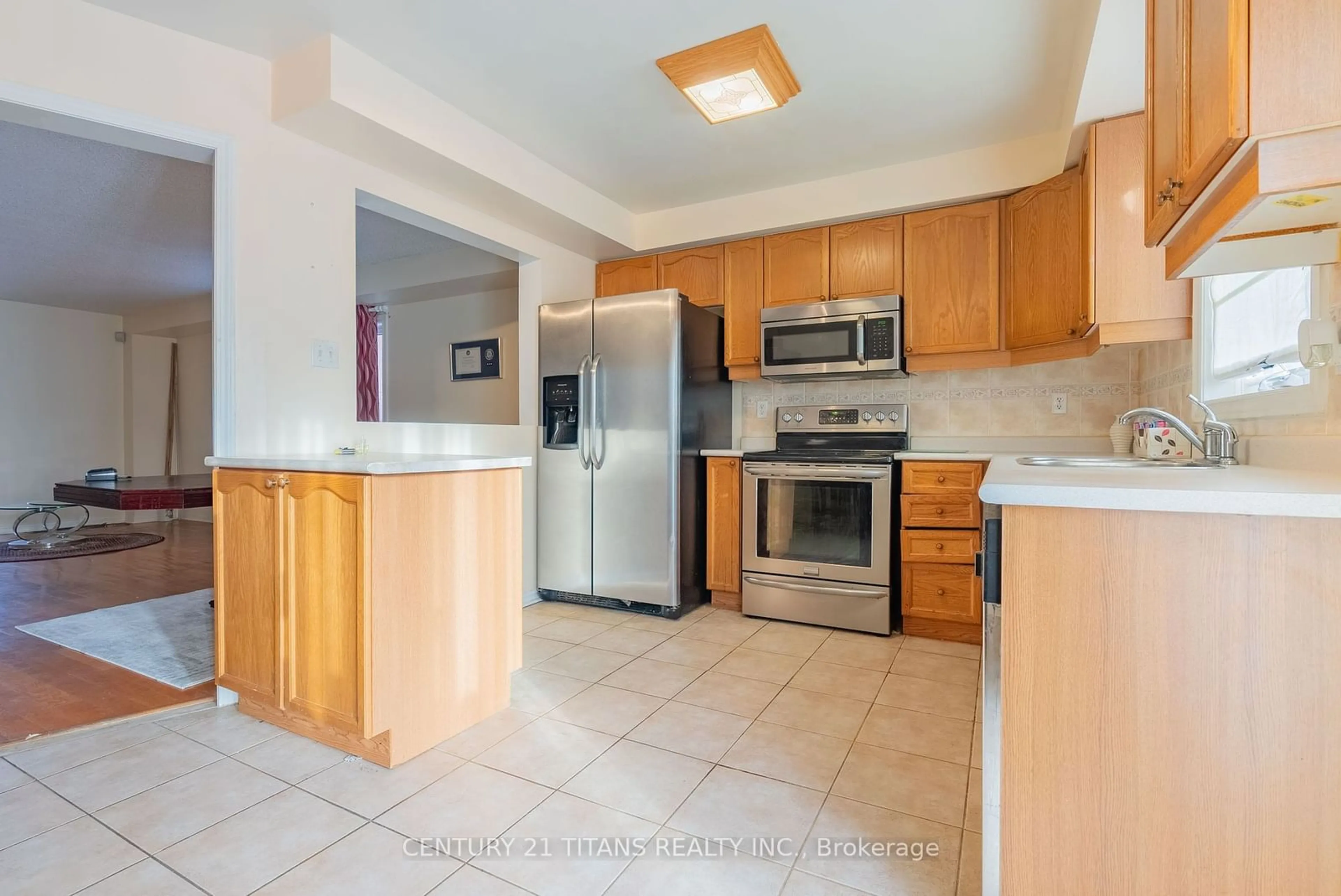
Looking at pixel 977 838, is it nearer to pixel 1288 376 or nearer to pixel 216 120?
pixel 1288 376

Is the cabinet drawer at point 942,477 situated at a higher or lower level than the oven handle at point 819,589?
higher

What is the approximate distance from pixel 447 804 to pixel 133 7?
2.60 meters

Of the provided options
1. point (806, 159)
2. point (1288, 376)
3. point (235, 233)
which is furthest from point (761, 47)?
point (235, 233)

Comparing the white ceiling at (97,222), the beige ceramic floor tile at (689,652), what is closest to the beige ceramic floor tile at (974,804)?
the beige ceramic floor tile at (689,652)

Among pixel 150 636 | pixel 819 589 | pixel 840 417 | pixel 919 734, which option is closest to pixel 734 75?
pixel 840 417

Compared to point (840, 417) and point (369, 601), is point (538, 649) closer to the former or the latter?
point (369, 601)

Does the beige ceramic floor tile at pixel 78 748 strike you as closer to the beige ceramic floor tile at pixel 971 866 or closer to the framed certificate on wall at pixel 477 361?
the beige ceramic floor tile at pixel 971 866

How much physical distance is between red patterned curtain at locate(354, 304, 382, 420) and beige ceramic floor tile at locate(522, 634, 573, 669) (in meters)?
3.26

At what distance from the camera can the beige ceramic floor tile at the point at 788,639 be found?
2684 mm

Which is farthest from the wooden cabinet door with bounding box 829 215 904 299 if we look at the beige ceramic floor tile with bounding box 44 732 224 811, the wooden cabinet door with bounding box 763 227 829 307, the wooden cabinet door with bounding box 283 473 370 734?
the beige ceramic floor tile with bounding box 44 732 224 811

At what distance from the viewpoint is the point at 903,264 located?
124 inches

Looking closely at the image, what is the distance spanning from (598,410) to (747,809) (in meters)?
2.18

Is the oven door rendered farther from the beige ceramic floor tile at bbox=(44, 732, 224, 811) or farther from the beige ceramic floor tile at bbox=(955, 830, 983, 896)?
the beige ceramic floor tile at bbox=(44, 732, 224, 811)

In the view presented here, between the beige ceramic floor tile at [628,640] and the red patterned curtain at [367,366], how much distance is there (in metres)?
3.40
